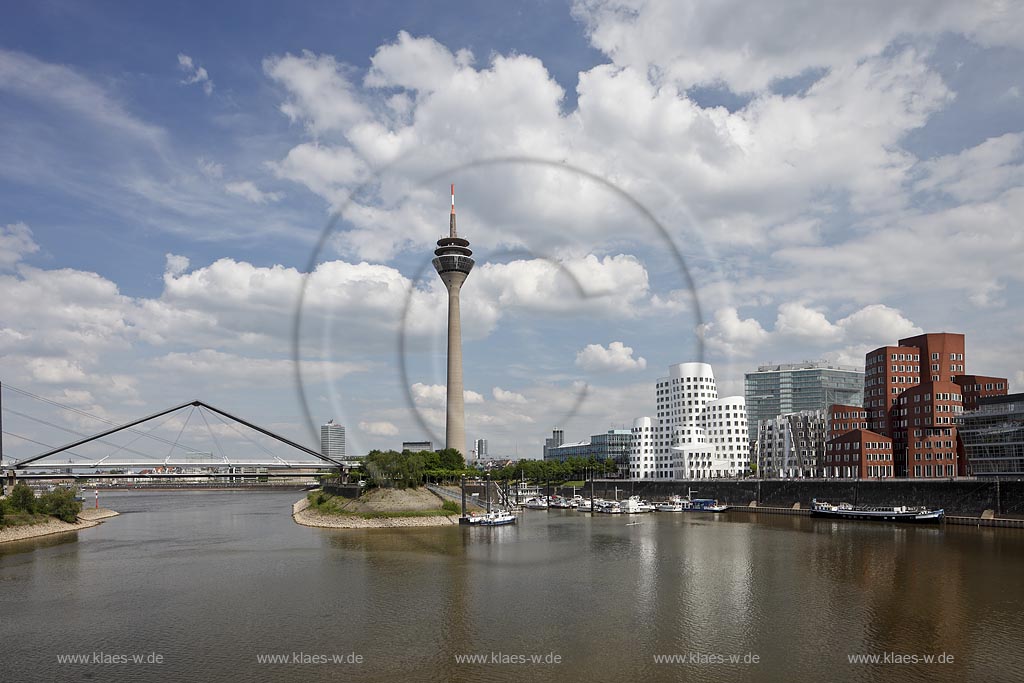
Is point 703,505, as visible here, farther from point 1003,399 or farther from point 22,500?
point 22,500

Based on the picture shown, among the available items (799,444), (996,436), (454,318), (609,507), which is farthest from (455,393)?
(996,436)

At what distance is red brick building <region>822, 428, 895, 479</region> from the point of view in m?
113

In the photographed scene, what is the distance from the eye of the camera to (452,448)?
149 m

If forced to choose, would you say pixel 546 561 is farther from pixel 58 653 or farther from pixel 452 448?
pixel 452 448

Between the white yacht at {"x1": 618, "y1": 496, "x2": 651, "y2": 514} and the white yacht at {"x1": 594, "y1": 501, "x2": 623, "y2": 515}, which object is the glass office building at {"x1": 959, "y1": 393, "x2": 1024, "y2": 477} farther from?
the white yacht at {"x1": 594, "y1": 501, "x2": 623, "y2": 515}

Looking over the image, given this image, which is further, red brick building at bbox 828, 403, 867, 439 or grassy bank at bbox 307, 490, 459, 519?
red brick building at bbox 828, 403, 867, 439

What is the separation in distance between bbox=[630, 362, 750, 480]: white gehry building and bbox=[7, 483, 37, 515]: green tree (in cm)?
11255

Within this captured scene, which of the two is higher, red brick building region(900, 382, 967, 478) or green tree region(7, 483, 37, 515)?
red brick building region(900, 382, 967, 478)

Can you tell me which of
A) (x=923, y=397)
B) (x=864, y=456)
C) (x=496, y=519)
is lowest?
(x=496, y=519)

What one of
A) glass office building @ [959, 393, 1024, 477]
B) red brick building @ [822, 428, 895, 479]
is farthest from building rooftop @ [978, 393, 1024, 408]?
red brick building @ [822, 428, 895, 479]

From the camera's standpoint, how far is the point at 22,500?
87.9m

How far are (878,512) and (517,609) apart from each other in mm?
69663

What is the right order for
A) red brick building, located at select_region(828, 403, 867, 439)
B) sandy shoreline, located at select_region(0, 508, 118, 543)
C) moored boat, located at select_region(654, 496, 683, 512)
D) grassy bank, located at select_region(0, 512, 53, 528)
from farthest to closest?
red brick building, located at select_region(828, 403, 867, 439) → moored boat, located at select_region(654, 496, 683, 512) → grassy bank, located at select_region(0, 512, 53, 528) → sandy shoreline, located at select_region(0, 508, 118, 543)

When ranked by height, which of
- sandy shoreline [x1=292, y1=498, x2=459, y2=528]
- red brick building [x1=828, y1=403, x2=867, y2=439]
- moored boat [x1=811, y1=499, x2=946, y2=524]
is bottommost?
sandy shoreline [x1=292, y1=498, x2=459, y2=528]
